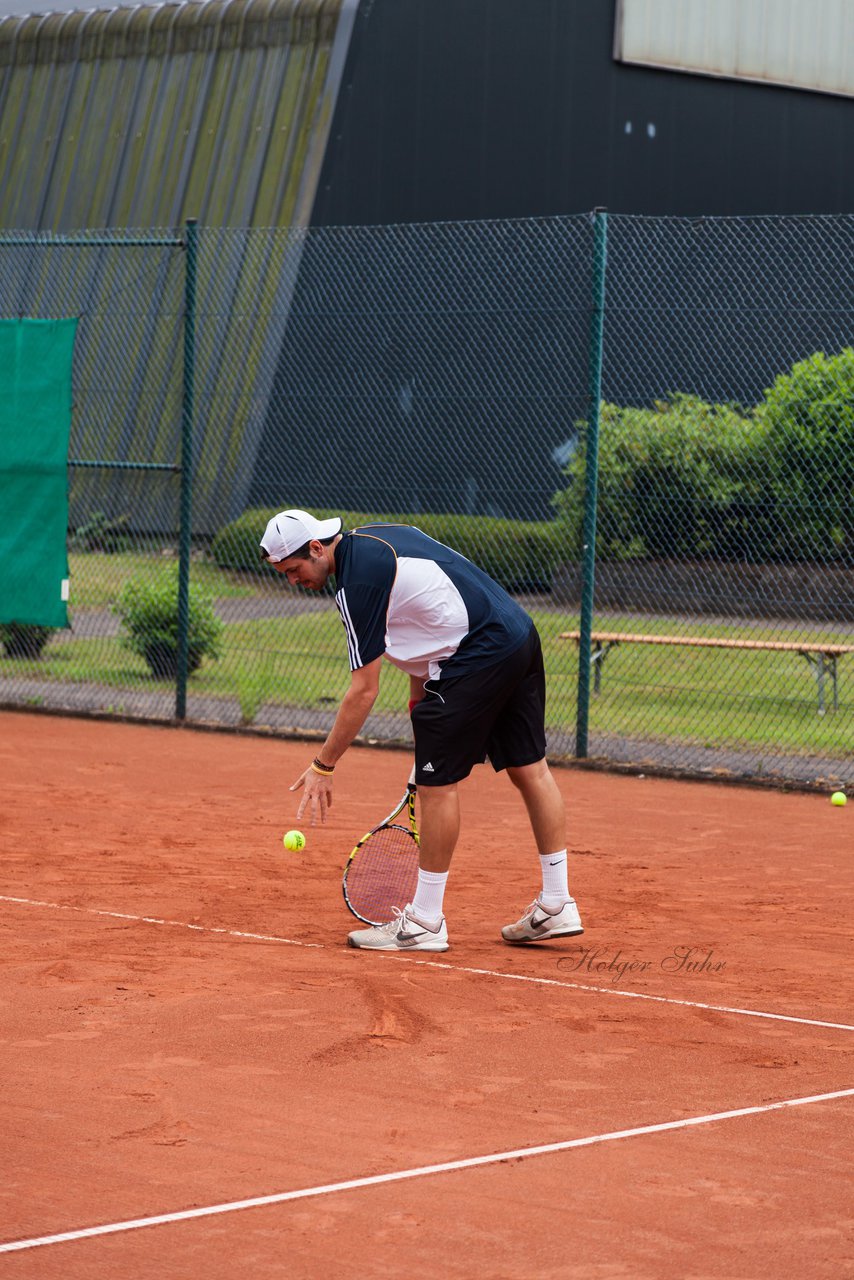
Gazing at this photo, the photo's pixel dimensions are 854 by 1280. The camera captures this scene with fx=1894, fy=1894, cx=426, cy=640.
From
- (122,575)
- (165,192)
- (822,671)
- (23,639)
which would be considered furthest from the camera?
(165,192)

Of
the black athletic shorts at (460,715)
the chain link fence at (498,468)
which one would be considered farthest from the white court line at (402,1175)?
the chain link fence at (498,468)

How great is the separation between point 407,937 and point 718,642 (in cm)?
520

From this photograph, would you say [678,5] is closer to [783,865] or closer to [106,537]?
[106,537]

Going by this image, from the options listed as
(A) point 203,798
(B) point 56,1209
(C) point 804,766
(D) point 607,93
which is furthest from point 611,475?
(D) point 607,93

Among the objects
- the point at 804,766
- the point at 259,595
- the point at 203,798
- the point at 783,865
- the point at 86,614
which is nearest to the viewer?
the point at 783,865

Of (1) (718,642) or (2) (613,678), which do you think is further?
(2) (613,678)

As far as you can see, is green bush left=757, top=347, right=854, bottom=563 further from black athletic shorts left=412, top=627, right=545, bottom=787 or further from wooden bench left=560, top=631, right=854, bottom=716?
black athletic shorts left=412, top=627, right=545, bottom=787

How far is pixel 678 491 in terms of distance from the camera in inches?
460

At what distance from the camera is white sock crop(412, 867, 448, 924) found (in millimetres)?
6527

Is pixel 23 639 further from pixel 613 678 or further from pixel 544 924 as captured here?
pixel 544 924

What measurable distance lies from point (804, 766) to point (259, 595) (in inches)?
165

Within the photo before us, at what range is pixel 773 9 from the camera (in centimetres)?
2150

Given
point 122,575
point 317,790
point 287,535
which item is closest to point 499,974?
point 317,790

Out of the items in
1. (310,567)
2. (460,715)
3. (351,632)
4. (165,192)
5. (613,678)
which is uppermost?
(165,192)
